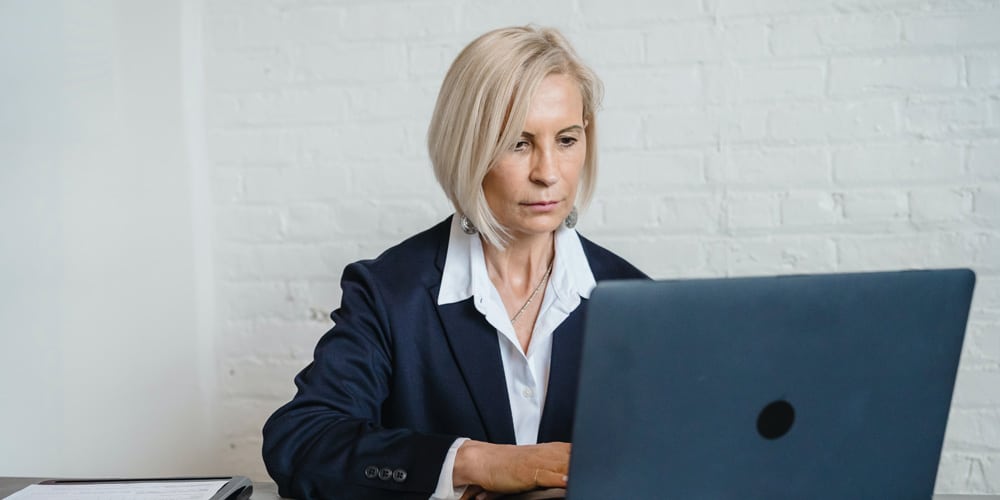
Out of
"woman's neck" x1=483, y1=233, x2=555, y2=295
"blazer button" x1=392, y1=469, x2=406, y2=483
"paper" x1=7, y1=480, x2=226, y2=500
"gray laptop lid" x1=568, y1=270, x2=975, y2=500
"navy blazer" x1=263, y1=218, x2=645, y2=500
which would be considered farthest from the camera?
"woman's neck" x1=483, y1=233, x2=555, y2=295

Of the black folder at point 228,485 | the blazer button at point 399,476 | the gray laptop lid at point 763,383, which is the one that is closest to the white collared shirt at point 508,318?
the blazer button at point 399,476

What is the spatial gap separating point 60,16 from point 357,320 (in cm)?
94

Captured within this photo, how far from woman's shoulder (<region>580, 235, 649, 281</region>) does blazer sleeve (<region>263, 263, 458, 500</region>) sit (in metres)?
0.42

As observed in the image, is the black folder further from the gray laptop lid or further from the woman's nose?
the woman's nose

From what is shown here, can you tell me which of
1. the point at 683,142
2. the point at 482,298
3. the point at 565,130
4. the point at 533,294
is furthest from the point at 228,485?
the point at 683,142

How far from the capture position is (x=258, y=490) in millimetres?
1379

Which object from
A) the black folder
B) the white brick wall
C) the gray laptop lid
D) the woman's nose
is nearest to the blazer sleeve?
the black folder

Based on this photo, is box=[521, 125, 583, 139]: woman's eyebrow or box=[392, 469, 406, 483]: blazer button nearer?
box=[392, 469, 406, 483]: blazer button

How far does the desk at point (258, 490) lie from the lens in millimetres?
1225

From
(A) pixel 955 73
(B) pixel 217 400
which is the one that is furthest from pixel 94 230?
(A) pixel 955 73

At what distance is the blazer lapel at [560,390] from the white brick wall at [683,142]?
54cm

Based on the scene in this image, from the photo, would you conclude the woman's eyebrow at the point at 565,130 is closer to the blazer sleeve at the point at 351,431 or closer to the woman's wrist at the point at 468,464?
the blazer sleeve at the point at 351,431

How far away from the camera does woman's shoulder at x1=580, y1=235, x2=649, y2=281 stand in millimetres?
1785

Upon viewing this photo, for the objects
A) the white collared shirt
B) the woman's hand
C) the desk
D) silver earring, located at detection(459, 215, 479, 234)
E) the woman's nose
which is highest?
the woman's nose
